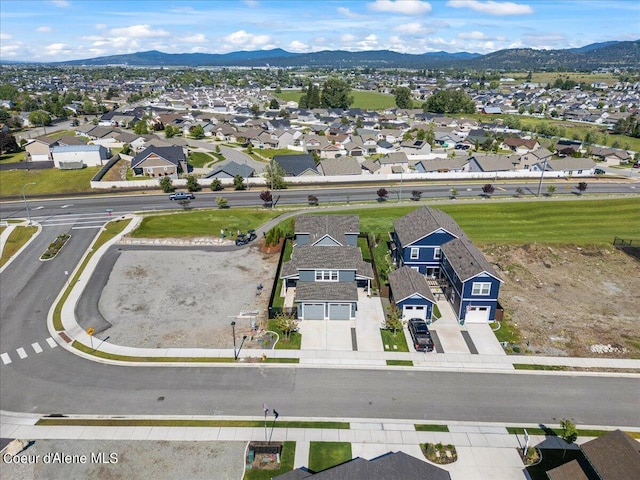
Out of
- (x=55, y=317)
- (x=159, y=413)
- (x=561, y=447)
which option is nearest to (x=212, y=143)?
(x=55, y=317)

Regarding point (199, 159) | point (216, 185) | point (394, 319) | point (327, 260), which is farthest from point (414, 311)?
point (199, 159)

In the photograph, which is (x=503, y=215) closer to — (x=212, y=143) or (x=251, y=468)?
(x=251, y=468)

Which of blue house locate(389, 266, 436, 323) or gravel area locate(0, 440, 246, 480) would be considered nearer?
gravel area locate(0, 440, 246, 480)

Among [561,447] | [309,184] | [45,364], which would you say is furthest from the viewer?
[309,184]

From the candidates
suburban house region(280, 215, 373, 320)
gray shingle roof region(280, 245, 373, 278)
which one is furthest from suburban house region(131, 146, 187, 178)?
gray shingle roof region(280, 245, 373, 278)

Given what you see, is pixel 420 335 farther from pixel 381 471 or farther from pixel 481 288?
pixel 381 471

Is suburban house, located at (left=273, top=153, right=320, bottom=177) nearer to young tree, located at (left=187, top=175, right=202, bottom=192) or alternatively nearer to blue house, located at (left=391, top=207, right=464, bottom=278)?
young tree, located at (left=187, top=175, right=202, bottom=192)

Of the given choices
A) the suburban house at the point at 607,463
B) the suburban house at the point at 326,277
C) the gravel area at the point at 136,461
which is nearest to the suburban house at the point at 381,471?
the gravel area at the point at 136,461
